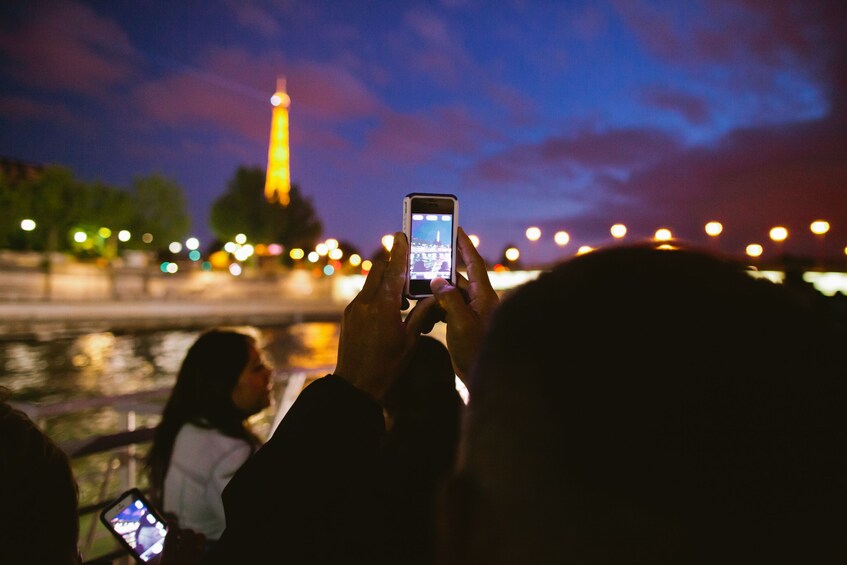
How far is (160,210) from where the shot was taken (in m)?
57.5

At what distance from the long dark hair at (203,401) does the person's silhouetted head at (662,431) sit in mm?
2471

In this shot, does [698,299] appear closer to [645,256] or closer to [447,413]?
[645,256]

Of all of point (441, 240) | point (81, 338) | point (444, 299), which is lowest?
point (81, 338)

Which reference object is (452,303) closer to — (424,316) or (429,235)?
(424,316)

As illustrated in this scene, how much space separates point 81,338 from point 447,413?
1269 inches

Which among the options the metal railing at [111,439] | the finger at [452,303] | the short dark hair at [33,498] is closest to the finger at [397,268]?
the finger at [452,303]

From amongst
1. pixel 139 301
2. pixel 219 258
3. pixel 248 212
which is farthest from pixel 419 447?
pixel 219 258

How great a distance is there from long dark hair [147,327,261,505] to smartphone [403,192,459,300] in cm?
154

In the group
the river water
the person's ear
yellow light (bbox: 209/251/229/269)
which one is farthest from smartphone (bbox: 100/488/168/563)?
yellow light (bbox: 209/251/229/269)

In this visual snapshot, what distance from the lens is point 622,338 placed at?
0.55 meters

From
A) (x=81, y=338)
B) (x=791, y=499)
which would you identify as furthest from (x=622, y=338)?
(x=81, y=338)

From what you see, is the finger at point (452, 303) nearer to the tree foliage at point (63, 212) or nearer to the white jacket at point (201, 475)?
the white jacket at point (201, 475)

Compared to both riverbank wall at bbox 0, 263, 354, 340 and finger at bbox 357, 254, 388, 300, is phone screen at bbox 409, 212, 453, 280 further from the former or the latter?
riverbank wall at bbox 0, 263, 354, 340

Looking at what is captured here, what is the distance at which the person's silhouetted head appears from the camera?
52 cm
